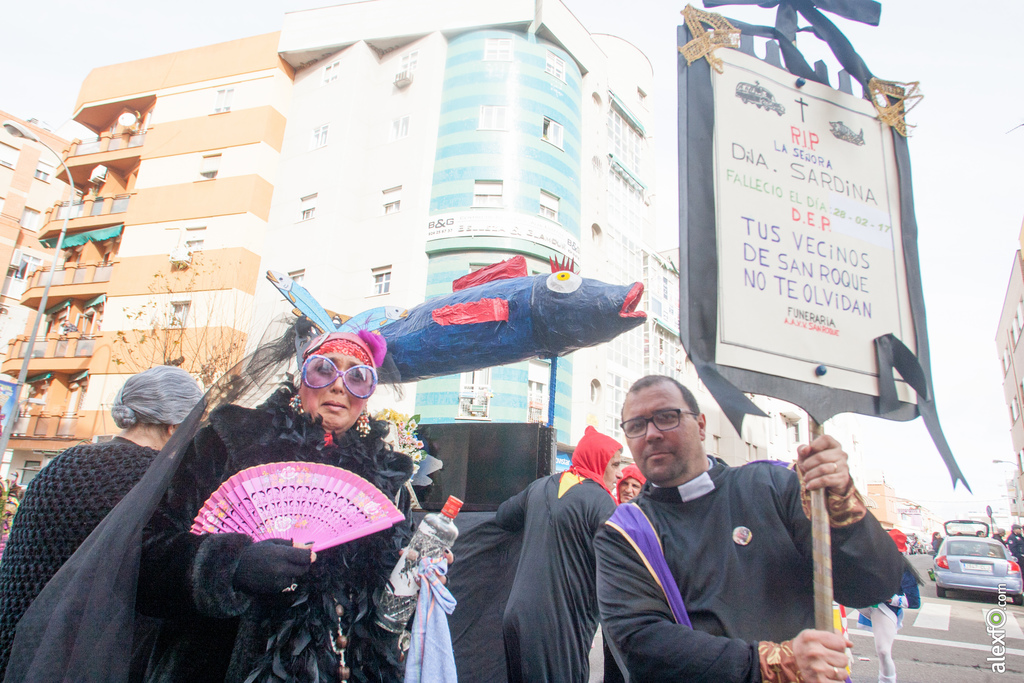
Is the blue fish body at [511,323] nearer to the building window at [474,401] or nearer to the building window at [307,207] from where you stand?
the building window at [474,401]

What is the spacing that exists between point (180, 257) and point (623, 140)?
1598 cm

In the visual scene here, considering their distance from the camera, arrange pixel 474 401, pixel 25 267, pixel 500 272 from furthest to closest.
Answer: pixel 25 267 → pixel 474 401 → pixel 500 272

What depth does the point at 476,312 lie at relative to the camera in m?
4.54

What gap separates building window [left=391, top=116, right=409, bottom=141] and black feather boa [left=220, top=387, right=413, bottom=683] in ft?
59.3

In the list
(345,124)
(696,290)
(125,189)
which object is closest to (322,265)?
(345,124)

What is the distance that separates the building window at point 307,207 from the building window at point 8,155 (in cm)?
1968

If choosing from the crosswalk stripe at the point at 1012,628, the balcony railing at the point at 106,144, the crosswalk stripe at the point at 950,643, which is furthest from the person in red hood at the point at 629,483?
the balcony railing at the point at 106,144

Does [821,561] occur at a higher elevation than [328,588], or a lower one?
higher

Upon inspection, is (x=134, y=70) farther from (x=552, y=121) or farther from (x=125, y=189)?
(x=552, y=121)

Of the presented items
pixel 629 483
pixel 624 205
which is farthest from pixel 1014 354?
pixel 629 483

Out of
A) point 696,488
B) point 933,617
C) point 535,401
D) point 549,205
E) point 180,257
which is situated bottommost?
point 933,617

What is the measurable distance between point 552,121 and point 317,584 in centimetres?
1832

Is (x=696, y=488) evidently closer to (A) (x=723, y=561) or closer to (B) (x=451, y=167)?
(A) (x=723, y=561)

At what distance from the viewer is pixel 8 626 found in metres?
2.07
